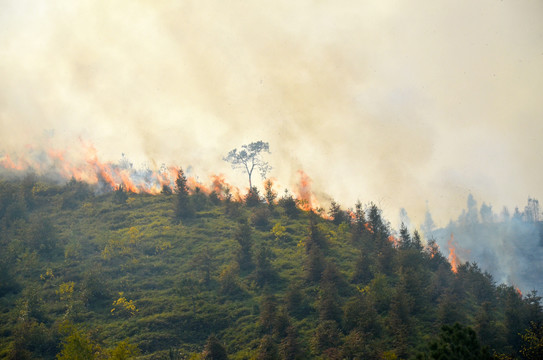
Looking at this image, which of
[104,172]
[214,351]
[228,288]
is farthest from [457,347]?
[104,172]

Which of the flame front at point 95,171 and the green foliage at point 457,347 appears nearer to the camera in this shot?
the green foliage at point 457,347

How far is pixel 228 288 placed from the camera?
247 feet

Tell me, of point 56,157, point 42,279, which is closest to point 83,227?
point 42,279

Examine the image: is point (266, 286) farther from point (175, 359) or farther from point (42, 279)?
point (42, 279)

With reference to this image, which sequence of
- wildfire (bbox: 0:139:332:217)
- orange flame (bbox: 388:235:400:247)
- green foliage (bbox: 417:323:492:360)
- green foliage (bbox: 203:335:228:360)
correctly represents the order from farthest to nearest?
wildfire (bbox: 0:139:332:217) → orange flame (bbox: 388:235:400:247) → green foliage (bbox: 203:335:228:360) → green foliage (bbox: 417:323:492:360)

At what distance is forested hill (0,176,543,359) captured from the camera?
191ft

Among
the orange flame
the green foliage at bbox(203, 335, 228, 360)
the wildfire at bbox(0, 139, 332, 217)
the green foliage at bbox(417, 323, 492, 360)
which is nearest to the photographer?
the green foliage at bbox(417, 323, 492, 360)

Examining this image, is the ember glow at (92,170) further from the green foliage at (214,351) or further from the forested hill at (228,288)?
the green foliage at (214,351)

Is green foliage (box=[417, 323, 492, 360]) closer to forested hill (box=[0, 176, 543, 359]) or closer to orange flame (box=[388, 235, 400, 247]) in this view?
forested hill (box=[0, 176, 543, 359])

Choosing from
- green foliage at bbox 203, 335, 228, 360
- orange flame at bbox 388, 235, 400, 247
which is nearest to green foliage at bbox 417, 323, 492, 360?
green foliage at bbox 203, 335, 228, 360

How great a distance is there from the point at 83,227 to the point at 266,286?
47982 millimetres

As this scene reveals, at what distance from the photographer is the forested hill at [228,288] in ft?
191

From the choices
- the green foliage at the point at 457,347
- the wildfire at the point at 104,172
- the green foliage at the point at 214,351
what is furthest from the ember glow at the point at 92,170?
the green foliage at the point at 457,347

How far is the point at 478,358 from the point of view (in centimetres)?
3531
